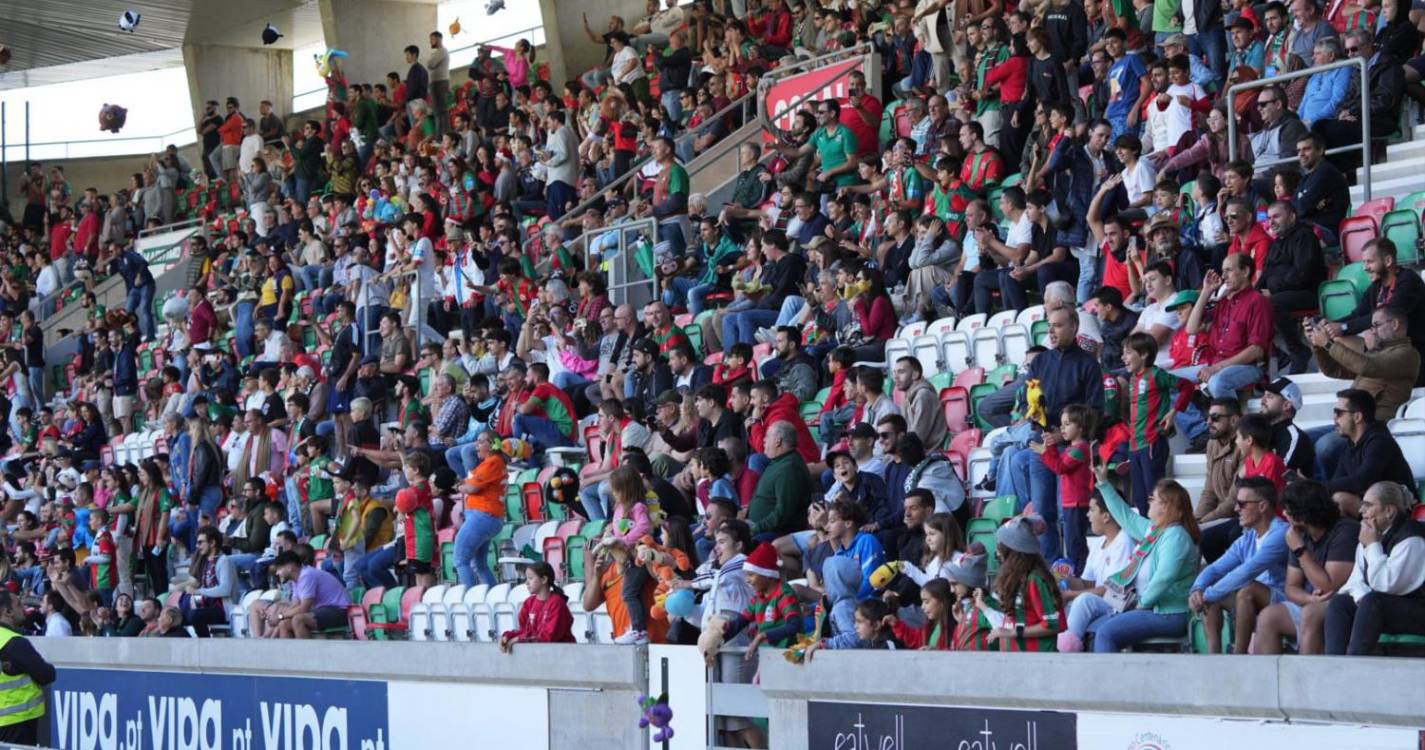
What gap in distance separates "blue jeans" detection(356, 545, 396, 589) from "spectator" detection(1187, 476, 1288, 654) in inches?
295

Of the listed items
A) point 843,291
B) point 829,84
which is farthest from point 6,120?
point 843,291

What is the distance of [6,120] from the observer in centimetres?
3369

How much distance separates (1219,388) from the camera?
10.0 metres

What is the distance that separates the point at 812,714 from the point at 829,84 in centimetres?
1093

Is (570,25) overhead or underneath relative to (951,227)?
overhead

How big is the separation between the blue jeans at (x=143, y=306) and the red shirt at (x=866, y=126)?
10.9 metres

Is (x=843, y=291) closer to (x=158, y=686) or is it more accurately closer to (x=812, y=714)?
(x=158, y=686)

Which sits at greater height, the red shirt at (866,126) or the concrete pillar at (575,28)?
the concrete pillar at (575,28)

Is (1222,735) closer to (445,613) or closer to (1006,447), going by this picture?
(1006,447)

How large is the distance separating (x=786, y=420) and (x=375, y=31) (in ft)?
Result: 58.2

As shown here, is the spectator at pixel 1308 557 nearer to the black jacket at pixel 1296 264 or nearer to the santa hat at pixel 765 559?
the santa hat at pixel 765 559

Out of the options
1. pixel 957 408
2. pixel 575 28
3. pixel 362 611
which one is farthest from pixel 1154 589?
pixel 575 28

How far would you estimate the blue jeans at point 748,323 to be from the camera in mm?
14148

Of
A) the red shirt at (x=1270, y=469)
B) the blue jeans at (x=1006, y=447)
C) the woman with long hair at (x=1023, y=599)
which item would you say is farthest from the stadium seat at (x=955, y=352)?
the woman with long hair at (x=1023, y=599)
